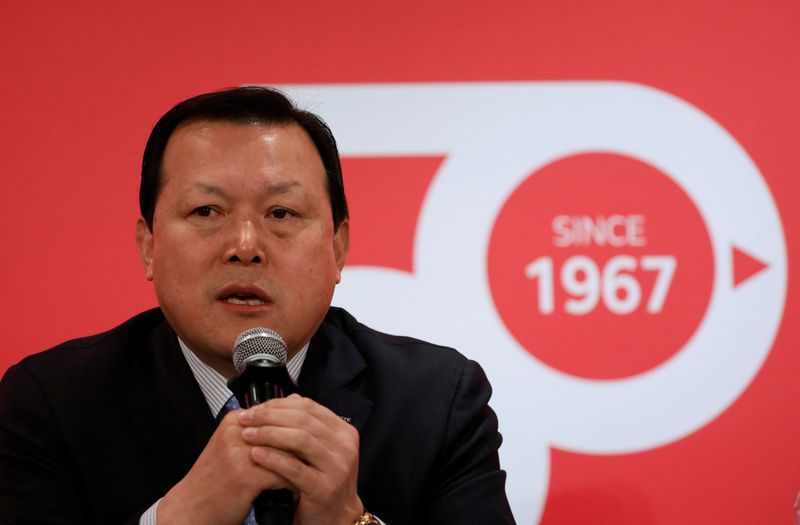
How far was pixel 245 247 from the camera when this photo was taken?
148 centimetres

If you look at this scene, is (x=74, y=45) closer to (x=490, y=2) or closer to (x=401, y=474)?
(x=490, y=2)

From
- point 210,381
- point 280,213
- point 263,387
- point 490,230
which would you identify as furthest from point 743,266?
point 263,387

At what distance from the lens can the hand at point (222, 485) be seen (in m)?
1.22

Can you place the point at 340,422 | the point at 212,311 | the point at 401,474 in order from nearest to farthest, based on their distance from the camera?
the point at 340,422, the point at 212,311, the point at 401,474

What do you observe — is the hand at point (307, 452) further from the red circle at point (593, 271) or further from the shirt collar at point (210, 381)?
the red circle at point (593, 271)

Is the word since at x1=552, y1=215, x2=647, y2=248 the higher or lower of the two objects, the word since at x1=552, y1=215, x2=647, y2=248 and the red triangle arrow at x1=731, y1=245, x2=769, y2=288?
the higher

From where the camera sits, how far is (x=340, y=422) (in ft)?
4.21

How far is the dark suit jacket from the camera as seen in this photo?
1569 mm

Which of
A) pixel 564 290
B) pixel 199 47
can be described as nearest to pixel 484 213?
pixel 564 290

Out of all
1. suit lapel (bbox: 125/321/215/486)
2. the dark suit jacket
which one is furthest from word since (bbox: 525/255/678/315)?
suit lapel (bbox: 125/321/215/486)

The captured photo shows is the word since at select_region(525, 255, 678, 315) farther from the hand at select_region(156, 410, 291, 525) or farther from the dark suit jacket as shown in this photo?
the hand at select_region(156, 410, 291, 525)

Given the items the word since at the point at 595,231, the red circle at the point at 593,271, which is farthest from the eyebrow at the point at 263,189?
the word since at the point at 595,231

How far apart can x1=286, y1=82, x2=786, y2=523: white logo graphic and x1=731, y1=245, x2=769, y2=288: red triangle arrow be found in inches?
0.7

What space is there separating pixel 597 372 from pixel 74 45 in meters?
1.70
